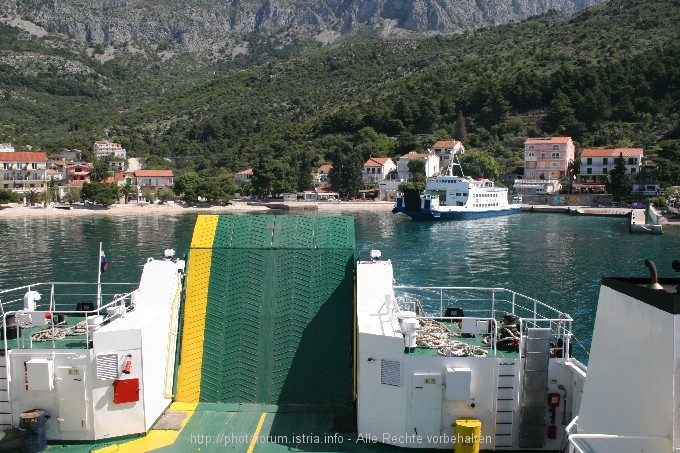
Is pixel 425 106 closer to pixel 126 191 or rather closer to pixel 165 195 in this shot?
pixel 165 195

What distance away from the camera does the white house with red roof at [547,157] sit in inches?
4023

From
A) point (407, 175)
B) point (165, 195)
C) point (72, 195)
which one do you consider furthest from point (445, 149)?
point (72, 195)

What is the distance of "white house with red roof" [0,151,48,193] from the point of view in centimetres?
10556

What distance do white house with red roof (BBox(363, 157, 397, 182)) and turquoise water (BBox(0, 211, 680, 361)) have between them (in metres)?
34.8

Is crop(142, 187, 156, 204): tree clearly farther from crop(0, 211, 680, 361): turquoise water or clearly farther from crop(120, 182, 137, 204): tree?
crop(0, 211, 680, 361): turquoise water

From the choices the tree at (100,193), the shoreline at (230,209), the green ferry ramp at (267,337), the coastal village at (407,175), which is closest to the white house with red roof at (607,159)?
the coastal village at (407,175)

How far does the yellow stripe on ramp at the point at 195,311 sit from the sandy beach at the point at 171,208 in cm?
8103

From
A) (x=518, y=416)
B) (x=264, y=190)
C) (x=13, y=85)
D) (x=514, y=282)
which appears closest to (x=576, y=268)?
(x=514, y=282)

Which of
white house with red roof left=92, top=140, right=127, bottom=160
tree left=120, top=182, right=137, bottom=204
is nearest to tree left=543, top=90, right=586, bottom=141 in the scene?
tree left=120, top=182, right=137, bottom=204

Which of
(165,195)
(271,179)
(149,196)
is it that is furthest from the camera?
(165,195)

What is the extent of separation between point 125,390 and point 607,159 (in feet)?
331

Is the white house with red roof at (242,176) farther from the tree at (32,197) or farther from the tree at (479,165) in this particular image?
the tree at (479,165)

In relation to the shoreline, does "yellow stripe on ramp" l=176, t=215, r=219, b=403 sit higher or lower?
higher

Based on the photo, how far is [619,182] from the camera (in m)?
89.5
